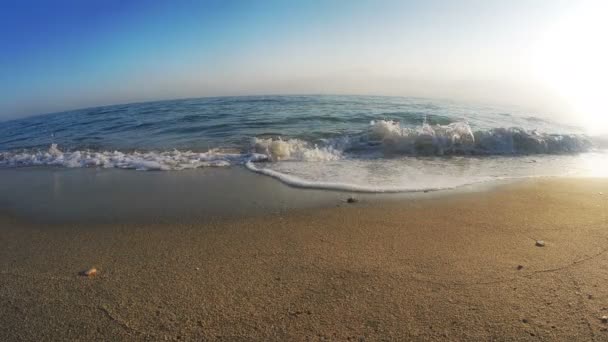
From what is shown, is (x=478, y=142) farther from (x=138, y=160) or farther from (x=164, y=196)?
(x=138, y=160)

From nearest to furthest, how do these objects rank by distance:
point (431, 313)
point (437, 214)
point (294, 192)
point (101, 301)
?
point (431, 313) → point (101, 301) → point (437, 214) → point (294, 192)

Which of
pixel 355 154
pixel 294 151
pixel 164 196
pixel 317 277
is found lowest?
pixel 317 277

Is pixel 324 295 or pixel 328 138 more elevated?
pixel 328 138

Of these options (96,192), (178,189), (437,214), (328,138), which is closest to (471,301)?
(437,214)

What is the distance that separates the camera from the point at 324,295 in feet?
7.58

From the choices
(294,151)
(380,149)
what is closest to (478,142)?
(380,149)

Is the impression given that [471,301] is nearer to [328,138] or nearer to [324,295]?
[324,295]

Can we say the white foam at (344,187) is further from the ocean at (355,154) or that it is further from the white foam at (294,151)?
the white foam at (294,151)

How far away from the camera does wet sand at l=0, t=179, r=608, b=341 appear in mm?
2010

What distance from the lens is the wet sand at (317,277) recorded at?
2.01 meters

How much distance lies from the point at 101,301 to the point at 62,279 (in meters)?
0.59

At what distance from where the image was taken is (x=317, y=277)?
8.34ft

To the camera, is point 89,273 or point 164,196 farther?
point 164,196

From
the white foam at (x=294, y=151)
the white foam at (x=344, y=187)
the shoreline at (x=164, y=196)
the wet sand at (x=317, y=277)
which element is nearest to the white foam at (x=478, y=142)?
the white foam at (x=294, y=151)
